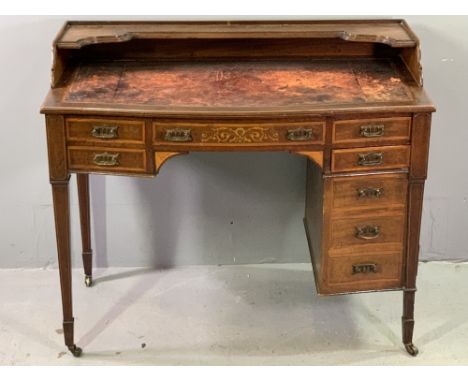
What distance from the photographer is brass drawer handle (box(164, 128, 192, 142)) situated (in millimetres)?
2848

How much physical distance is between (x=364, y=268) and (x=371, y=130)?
1.70 feet

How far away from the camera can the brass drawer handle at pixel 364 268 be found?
310 centimetres

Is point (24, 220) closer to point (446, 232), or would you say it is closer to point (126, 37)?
point (126, 37)

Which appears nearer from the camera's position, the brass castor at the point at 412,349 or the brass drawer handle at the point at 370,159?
the brass drawer handle at the point at 370,159

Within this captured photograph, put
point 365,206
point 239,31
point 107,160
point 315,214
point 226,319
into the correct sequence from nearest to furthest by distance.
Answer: point 107,160 → point 365,206 → point 239,31 → point 315,214 → point 226,319

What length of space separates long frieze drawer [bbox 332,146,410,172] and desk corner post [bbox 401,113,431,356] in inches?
1.5

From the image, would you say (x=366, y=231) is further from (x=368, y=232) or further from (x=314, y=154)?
(x=314, y=154)

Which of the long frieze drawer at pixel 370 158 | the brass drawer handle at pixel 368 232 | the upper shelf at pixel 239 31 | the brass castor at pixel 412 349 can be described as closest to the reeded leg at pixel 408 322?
the brass castor at pixel 412 349

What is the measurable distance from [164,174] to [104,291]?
0.54m

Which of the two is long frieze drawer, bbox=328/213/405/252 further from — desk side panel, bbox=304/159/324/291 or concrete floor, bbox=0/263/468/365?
concrete floor, bbox=0/263/468/365

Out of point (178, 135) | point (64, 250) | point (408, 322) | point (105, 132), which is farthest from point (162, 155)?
point (408, 322)

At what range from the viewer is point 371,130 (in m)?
2.88

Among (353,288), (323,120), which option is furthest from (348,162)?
(353,288)

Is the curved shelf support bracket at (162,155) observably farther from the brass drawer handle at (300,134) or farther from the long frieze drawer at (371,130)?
the long frieze drawer at (371,130)
